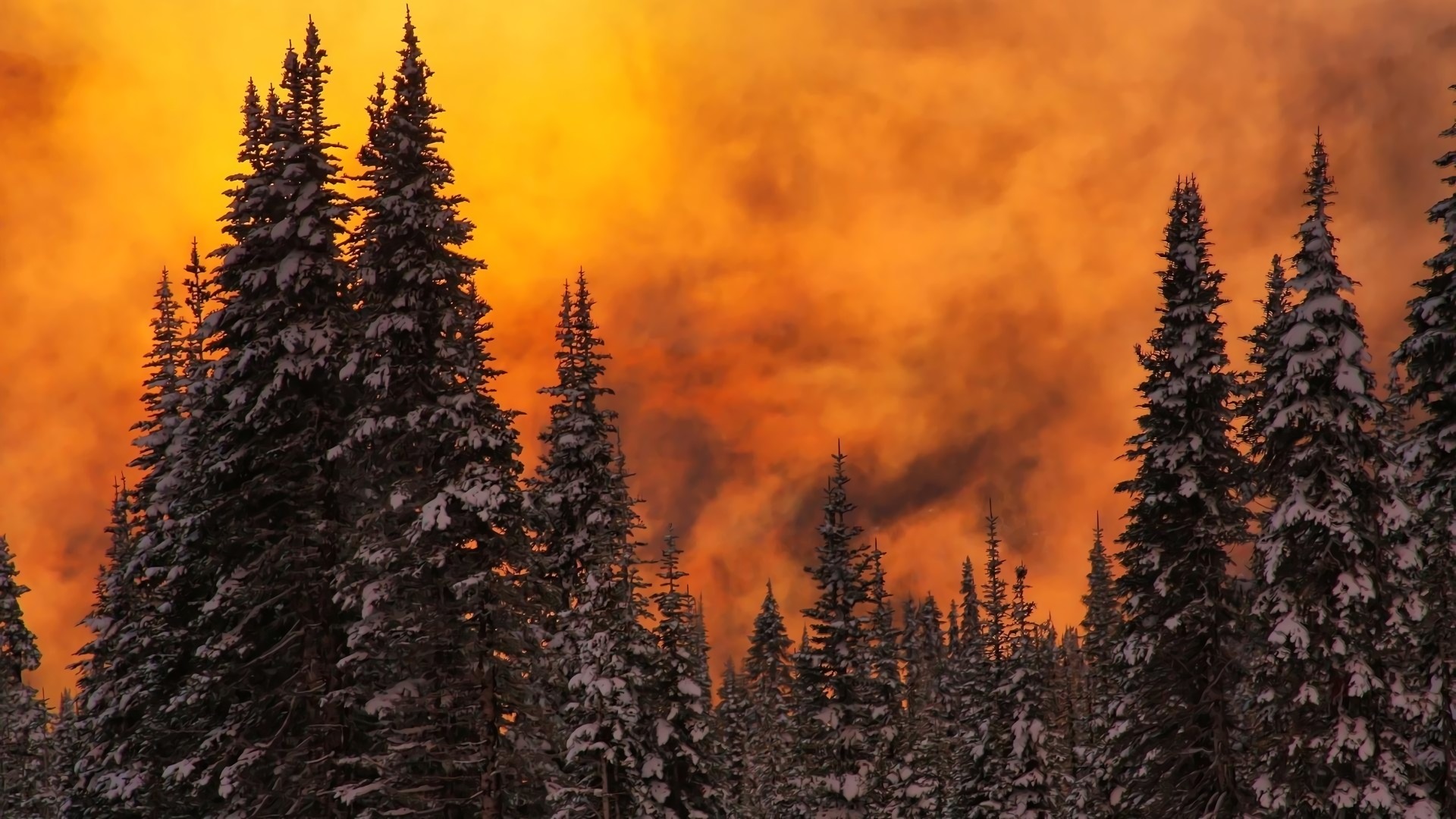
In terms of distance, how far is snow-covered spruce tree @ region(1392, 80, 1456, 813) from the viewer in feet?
86.1

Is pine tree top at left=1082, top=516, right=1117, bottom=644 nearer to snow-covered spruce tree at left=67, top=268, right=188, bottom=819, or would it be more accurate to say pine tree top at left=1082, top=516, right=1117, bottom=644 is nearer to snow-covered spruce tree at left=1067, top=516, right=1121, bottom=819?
snow-covered spruce tree at left=1067, top=516, right=1121, bottom=819

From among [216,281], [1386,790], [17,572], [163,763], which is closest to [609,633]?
[163,763]

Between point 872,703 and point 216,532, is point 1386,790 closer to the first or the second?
point 872,703

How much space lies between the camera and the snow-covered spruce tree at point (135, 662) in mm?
24766

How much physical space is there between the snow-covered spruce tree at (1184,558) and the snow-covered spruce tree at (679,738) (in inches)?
499

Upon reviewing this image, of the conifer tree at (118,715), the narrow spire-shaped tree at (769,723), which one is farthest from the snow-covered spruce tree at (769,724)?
the conifer tree at (118,715)

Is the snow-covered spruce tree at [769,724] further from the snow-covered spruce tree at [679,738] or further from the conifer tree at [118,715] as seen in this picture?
the conifer tree at [118,715]

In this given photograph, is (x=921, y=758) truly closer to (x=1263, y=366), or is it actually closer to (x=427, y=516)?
(x=1263, y=366)

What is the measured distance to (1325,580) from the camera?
26516mm

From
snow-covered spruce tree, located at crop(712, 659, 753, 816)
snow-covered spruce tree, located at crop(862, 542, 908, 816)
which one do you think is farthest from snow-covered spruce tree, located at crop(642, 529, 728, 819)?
snow-covered spruce tree, located at crop(712, 659, 753, 816)

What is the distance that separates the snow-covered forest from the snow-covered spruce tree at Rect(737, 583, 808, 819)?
3055 cm

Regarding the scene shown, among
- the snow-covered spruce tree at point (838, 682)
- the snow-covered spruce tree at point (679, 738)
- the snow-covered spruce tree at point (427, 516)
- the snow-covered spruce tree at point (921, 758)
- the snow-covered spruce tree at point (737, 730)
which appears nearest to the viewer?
the snow-covered spruce tree at point (427, 516)

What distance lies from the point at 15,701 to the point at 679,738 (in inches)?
1664

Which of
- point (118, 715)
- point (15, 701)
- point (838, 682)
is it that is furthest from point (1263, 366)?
point (15, 701)
